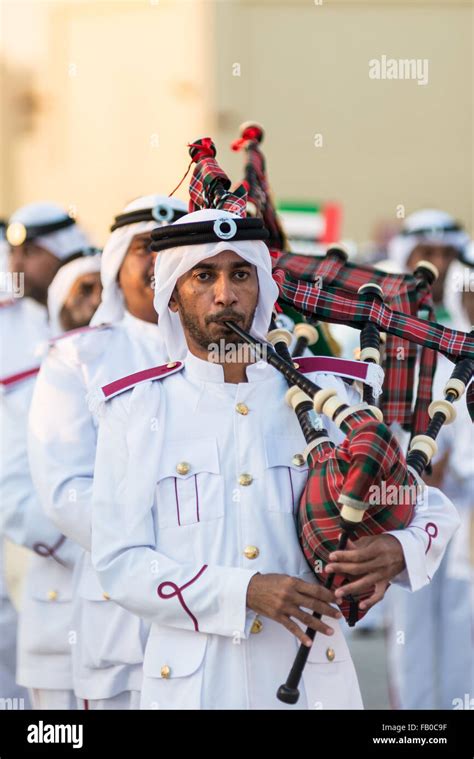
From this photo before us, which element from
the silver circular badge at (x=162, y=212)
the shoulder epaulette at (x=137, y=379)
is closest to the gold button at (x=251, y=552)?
the shoulder epaulette at (x=137, y=379)

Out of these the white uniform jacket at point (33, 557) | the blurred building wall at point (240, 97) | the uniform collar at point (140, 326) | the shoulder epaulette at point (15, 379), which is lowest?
the white uniform jacket at point (33, 557)

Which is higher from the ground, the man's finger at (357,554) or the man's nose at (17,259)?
the man's nose at (17,259)

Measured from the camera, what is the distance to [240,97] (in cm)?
1909

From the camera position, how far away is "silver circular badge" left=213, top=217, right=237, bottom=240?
410 cm

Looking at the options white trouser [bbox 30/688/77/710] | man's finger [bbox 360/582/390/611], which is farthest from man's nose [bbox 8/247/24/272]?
man's finger [bbox 360/582/390/611]

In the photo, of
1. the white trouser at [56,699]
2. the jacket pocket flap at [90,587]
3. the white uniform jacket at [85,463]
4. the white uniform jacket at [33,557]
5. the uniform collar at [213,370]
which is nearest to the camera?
the uniform collar at [213,370]

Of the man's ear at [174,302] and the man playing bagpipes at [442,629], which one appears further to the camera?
the man playing bagpipes at [442,629]

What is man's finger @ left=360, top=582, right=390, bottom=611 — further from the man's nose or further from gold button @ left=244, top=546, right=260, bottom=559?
the man's nose

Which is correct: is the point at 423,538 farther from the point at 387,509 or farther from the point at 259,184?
the point at 259,184

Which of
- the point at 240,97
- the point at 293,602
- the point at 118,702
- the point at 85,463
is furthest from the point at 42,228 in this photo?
the point at 240,97

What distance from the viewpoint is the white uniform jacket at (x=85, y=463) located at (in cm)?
500

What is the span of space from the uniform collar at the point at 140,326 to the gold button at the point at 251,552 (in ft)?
5.33

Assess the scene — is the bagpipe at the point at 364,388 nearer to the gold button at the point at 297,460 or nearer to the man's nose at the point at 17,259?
the gold button at the point at 297,460
